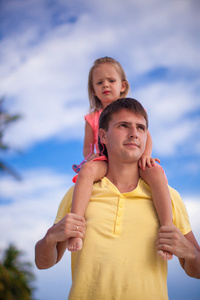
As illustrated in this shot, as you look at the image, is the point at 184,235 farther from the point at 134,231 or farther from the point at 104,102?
the point at 104,102

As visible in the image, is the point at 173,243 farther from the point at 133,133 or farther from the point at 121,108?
the point at 121,108

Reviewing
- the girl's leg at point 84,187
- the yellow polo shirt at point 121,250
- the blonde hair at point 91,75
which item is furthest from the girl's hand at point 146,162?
the blonde hair at point 91,75

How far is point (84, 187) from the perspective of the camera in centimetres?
302

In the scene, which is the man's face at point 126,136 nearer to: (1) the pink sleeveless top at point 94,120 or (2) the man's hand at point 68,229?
(2) the man's hand at point 68,229

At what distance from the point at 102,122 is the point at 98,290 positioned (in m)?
1.69

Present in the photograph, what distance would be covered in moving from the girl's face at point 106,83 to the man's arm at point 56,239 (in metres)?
2.35

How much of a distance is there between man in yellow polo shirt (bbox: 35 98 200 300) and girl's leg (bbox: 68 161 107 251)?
2.8 inches

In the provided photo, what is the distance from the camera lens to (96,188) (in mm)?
3164

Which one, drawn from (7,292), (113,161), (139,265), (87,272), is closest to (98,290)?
(87,272)

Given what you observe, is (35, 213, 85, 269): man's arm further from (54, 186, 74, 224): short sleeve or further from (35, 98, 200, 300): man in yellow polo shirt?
(54, 186, 74, 224): short sleeve

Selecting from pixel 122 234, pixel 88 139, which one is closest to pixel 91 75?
pixel 88 139

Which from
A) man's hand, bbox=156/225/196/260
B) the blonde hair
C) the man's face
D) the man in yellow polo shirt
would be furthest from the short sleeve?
the blonde hair

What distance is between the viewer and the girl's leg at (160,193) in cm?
285

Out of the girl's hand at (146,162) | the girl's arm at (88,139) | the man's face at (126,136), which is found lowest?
the girl's hand at (146,162)
